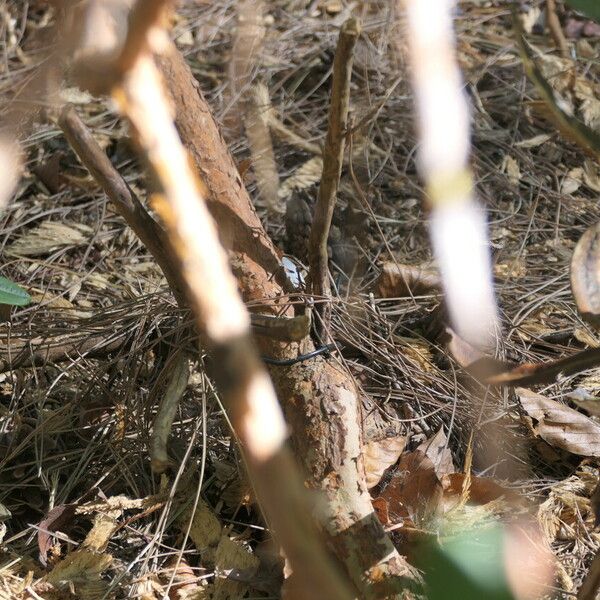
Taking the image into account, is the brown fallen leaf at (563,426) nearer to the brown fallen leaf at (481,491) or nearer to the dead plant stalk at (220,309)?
the brown fallen leaf at (481,491)

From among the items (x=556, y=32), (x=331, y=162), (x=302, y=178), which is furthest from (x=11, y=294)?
(x=556, y=32)

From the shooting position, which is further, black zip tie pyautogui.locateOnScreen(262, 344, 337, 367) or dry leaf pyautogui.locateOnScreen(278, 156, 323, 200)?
dry leaf pyautogui.locateOnScreen(278, 156, 323, 200)

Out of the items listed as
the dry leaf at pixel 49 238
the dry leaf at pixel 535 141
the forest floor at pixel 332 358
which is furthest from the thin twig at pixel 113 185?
the dry leaf at pixel 535 141

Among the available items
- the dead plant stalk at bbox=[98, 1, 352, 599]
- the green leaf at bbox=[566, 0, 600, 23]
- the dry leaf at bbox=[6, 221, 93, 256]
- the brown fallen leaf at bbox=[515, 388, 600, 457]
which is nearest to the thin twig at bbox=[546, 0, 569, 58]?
the brown fallen leaf at bbox=[515, 388, 600, 457]

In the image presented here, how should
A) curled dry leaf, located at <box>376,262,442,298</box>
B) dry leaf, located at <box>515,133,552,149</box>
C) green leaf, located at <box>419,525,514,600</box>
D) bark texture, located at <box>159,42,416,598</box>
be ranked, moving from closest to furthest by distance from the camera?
green leaf, located at <box>419,525,514,600</box>, bark texture, located at <box>159,42,416,598</box>, curled dry leaf, located at <box>376,262,442,298</box>, dry leaf, located at <box>515,133,552,149</box>

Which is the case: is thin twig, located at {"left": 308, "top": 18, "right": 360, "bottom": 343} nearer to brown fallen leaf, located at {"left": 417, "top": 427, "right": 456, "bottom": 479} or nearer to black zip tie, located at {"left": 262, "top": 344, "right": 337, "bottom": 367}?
black zip tie, located at {"left": 262, "top": 344, "right": 337, "bottom": 367}
